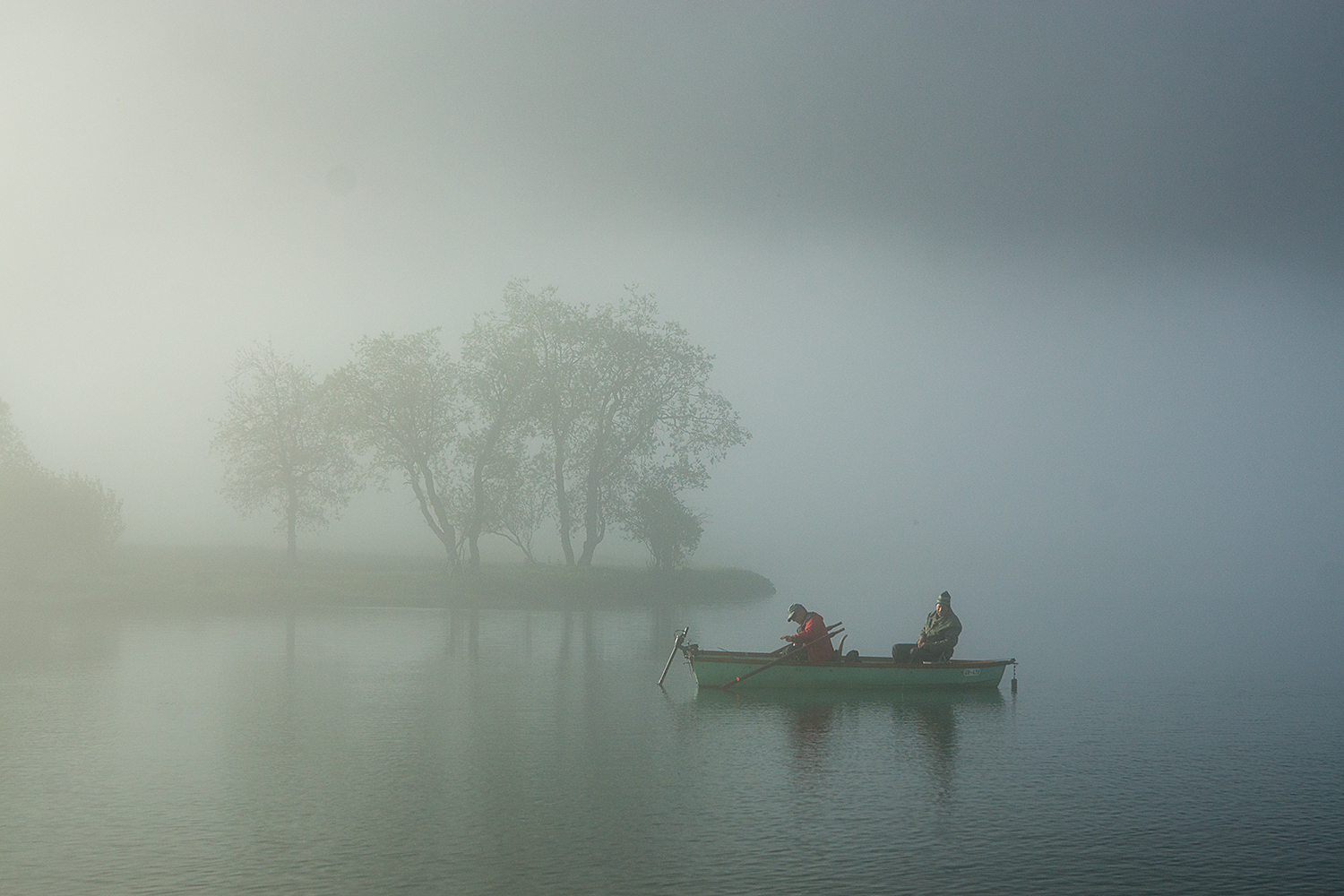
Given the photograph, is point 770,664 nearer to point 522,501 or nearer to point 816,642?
point 816,642

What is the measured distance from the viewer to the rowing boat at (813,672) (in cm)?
2819

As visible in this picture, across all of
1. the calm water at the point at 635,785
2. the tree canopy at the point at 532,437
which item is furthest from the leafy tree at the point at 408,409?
the calm water at the point at 635,785

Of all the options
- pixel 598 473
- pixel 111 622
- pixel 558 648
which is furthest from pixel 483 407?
pixel 558 648

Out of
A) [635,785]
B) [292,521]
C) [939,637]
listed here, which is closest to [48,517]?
[292,521]

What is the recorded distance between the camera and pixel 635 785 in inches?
698

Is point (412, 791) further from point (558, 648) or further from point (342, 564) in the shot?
point (342, 564)

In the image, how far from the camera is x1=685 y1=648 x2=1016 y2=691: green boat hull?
2822 cm

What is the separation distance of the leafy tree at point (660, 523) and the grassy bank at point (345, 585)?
5.36 feet

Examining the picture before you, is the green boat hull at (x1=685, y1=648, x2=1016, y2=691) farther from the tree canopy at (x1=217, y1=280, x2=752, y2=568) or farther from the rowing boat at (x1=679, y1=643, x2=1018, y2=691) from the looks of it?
the tree canopy at (x1=217, y1=280, x2=752, y2=568)

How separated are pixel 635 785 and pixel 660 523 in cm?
5566

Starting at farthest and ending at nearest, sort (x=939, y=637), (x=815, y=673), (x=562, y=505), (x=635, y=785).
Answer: (x=562, y=505) < (x=939, y=637) < (x=815, y=673) < (x=635, y=785)

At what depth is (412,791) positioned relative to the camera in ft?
55.3

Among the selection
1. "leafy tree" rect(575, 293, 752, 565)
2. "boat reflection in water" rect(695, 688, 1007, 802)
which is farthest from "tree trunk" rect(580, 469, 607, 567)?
"boat reflection in water" rect(695, 688, 1007, 802)

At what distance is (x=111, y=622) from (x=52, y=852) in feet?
124
